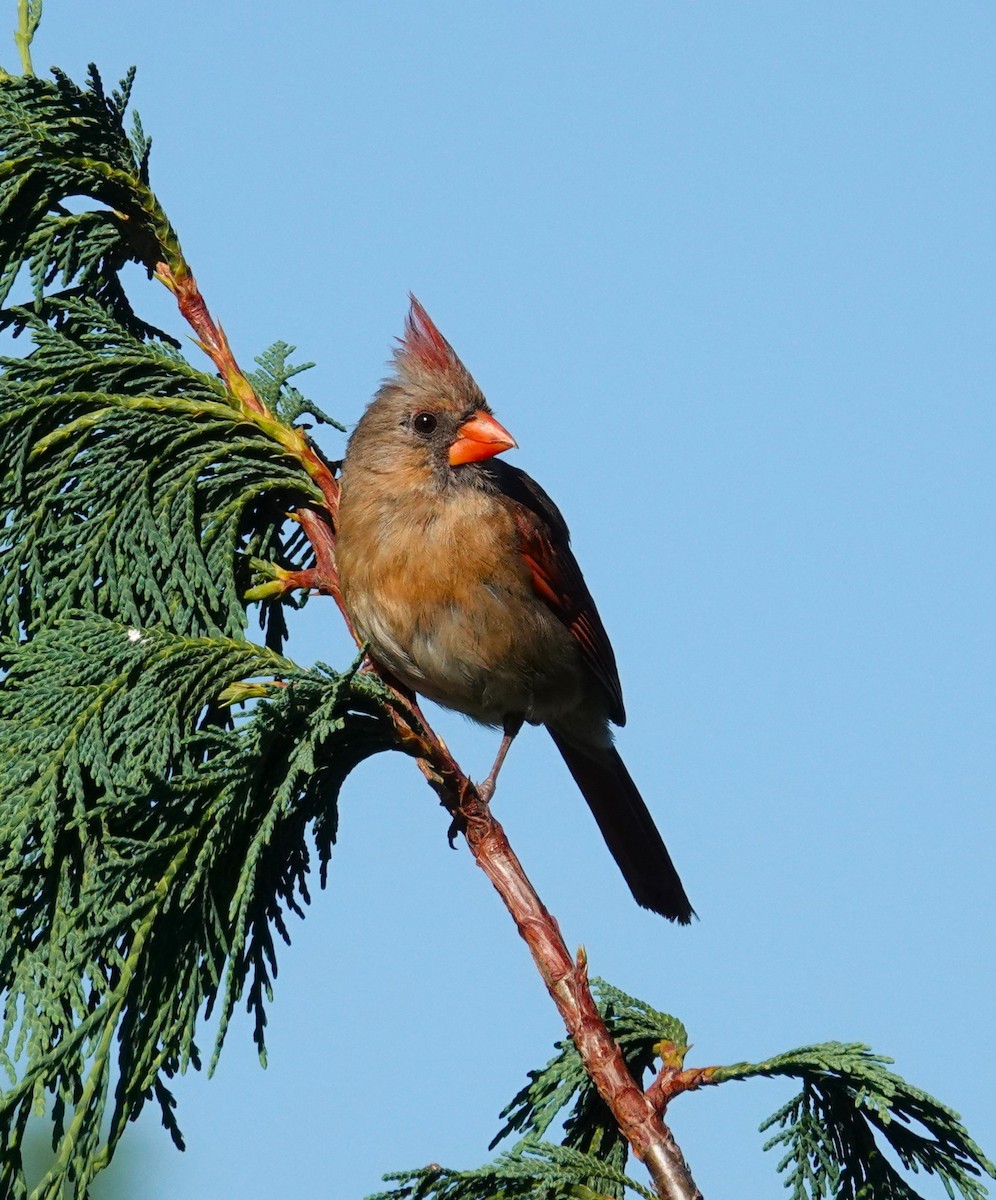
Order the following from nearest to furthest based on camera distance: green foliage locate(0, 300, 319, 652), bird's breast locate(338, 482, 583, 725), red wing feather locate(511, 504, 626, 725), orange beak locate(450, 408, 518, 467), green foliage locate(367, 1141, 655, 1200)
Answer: green foliage locate(367, 1141, 655, 1200) → green foliage locate(0, 300, 319, 652) → bird's breast locate(338, 482, 583, 725) → orange beak locate(450, 408, 518, 467) → red wing feather locate(511, 504, 626, 725)

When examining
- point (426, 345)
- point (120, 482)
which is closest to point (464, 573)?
point (426, 345)

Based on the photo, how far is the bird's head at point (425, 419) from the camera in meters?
3.88

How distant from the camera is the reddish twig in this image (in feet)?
7.20

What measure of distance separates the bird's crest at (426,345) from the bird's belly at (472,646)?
649 millimetres

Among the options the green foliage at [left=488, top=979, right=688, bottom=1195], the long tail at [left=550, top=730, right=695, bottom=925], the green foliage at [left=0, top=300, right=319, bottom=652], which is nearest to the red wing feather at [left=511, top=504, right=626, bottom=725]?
the long tail at [left=550, top=730, right=695, bottom=925]

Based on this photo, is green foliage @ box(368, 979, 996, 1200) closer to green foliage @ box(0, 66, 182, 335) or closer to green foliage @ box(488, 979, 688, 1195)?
green foliage @ box(488, 979, 688, 1195)

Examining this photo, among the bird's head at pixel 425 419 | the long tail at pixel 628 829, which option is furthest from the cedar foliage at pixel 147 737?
the long tail at pixel 628 829

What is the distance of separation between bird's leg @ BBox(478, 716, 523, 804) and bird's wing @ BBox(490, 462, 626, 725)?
309 millimetres

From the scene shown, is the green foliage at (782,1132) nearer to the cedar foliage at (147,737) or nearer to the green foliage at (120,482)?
the cedar foliage at (147,737)

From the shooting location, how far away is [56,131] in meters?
2.99

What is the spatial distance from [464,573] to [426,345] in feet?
2.24

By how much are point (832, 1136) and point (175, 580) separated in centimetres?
153

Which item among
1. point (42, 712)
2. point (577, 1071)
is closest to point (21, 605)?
point (42, 712)

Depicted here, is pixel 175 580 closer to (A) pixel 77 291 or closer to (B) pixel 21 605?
(B) pixel 21 605
